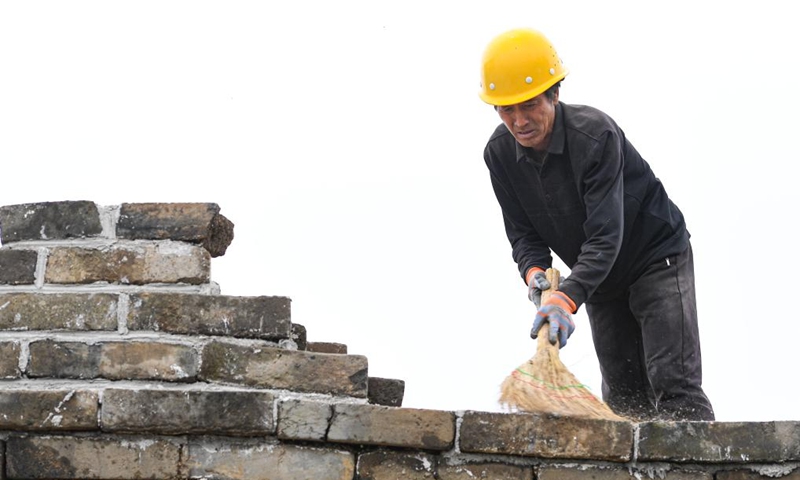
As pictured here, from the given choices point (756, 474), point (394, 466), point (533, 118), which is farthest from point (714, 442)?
point (533, 118)

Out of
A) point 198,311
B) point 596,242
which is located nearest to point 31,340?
point 198,311

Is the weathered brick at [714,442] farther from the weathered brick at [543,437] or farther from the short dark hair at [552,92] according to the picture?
the short dark hair at [552,92]

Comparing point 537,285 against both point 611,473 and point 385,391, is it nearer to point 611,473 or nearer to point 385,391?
point 385,391

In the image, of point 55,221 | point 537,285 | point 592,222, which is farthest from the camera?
point 537,285

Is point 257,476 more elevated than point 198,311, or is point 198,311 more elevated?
point 198,311

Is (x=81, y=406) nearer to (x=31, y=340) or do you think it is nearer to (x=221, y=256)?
(x=31, y=340)

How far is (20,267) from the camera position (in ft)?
11.2

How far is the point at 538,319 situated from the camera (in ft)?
12.8

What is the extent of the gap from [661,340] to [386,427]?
154 cm

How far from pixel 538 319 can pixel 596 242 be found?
38 cm

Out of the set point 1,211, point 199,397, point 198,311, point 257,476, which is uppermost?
point 1,211

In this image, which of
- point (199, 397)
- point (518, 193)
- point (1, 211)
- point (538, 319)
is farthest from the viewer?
point (518, 193)

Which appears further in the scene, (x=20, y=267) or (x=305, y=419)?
(x=20, y=267)

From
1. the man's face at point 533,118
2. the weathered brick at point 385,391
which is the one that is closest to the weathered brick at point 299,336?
the weathered brick at point 385,391
